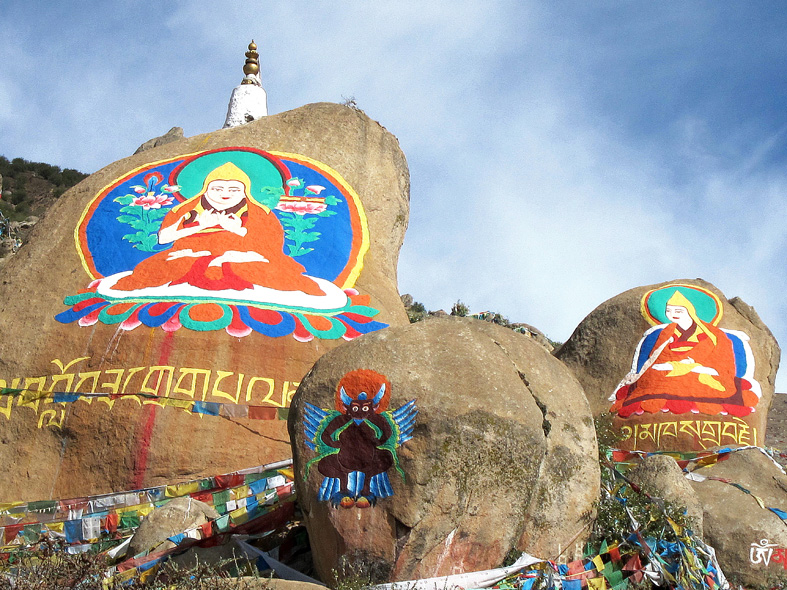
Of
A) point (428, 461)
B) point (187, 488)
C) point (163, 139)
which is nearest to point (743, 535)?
point (428, 461)

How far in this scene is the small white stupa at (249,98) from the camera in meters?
19.8

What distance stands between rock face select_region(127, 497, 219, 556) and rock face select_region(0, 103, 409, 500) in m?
1.76

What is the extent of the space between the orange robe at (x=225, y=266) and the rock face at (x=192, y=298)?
0.02m

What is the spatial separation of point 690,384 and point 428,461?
27.5ft

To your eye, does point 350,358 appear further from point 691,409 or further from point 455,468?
point 691,409

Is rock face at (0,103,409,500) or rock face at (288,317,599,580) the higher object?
rock face at (0,103,409,500)

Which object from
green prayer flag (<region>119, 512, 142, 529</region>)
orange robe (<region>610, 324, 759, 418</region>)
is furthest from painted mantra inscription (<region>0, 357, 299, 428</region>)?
orange robe (<region>610, 324, 759, 418</region>)

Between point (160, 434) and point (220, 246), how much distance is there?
3.08 metres

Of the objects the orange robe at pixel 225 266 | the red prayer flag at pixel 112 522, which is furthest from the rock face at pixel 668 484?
the orange robe at pixel 225 266

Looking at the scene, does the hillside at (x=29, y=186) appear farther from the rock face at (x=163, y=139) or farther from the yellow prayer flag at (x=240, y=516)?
the yellow prayer flag at (x=240, y=516)

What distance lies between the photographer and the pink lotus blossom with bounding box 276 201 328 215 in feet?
42.2

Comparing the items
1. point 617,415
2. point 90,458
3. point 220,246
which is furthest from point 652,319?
point 90,458

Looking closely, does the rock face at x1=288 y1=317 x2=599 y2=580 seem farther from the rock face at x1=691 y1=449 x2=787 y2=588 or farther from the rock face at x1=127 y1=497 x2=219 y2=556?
the rock face at x1=691 y1=449 x2=787 y2=588

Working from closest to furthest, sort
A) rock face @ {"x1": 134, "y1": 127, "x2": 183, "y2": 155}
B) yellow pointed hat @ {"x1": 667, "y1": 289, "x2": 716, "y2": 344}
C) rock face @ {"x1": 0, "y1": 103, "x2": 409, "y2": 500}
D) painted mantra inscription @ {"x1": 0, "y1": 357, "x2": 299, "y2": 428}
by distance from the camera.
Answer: rock face @ {"x1": 0, "y1": 103, "x2": 409, "y2": 500} < painted mantra inscription @ {"x1": 0, "y1": 357, "x2": 299, "y2": 428} < yellow pointed hat @ {"x1": 667, "y1": 289, "x2": 716, "y2": 344} < rock face @ {"x1": 134, "y1": 127, "x2": 183, "y2": 155}
